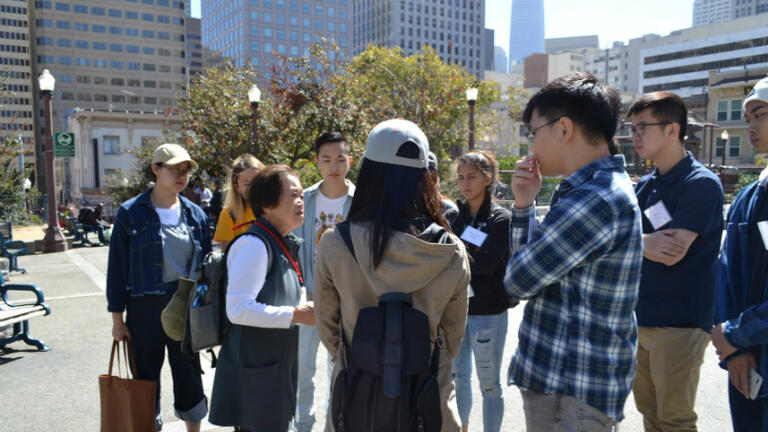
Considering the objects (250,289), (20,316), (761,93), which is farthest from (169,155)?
(761,93)

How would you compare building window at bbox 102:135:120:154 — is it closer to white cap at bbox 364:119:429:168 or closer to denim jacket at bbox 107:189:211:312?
denim jacket at bbox 107:189:211:312

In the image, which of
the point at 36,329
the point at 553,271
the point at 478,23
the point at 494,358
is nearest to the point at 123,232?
the point at 494,358

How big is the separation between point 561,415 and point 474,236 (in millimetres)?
1593

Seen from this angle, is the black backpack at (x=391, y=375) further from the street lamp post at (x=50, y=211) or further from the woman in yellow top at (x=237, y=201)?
the street lamp post at (x=50, y=211)

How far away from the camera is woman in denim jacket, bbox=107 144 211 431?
3.39 m

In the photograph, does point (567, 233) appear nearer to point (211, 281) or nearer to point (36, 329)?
point (211, 281)

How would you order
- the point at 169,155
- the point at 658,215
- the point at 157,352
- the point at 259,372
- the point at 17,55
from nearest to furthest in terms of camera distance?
the point at 259,372
the point at 658,215
the point at 157,352
the point at 169,155
the point at 17,55

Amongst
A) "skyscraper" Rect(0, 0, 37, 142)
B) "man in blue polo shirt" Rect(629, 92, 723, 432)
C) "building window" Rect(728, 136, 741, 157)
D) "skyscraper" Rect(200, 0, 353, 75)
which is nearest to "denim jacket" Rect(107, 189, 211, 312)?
"man in blue polo shirt" Rect(629, 92, 723, 432)

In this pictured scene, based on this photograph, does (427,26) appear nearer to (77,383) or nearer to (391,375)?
(77,383)

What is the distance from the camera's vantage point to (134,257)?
337 cm

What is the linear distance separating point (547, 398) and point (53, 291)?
9232 millimetres

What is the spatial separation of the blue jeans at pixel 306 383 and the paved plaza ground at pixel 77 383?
331 millimetres

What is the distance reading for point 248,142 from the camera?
1605 cm

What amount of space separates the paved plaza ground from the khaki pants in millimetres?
1092
